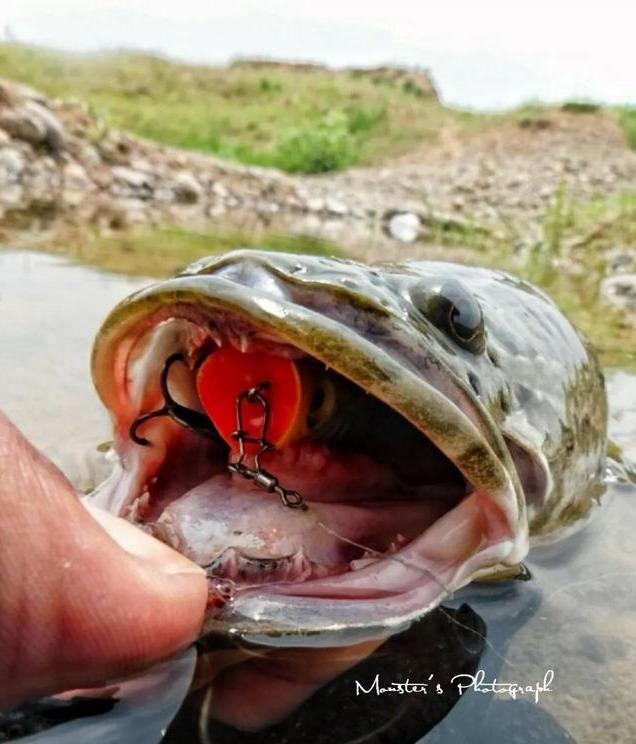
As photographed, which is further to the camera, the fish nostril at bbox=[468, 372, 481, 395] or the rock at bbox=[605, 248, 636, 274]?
the rock at bbox=[605, 248, 636, 274]

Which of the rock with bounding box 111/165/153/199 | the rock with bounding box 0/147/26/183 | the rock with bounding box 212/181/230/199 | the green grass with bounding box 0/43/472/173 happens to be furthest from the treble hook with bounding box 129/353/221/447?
the green grass with bounding box 0/43/472/173

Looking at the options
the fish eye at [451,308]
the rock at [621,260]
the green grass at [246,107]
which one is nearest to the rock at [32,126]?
the green grass at [246,107]

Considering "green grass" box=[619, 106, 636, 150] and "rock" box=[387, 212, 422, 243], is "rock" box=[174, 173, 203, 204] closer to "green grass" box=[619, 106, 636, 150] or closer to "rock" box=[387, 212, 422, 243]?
"rock" box=[387, 212, 422, 243]

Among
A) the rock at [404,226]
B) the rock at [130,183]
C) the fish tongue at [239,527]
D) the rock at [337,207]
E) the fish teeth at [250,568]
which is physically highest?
the fish tongue at [239,527]

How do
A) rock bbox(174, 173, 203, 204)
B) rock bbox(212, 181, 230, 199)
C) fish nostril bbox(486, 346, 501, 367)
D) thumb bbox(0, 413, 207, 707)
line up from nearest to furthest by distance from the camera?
1. thumb bbox(0, 413, 207, 707)
2. fish nostril bbox(486, 346, 501, 367)
3. rock bbox(174, 173, 203, 204)
4. rock bbox(212, 181, 230, 199)

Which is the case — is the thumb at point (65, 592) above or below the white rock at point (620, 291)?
above

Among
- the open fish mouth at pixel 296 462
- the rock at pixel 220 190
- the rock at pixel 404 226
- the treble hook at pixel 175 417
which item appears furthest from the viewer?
the rock at pixel 220 190

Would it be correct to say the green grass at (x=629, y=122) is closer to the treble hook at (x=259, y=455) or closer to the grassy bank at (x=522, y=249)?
the grassy bank at (x=522, y=249)
